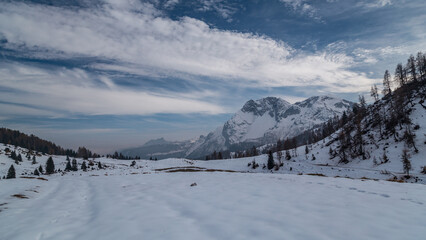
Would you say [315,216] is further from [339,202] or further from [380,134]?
[380,134]

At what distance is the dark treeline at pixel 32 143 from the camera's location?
15775cm

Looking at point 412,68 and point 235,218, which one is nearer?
point 235,218

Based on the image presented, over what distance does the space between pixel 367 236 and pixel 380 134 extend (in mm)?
70282

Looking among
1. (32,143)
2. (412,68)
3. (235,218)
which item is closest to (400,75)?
(412,68)

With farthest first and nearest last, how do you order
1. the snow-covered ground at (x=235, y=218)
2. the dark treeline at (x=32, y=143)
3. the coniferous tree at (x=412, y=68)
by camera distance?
the dark treeline at (x=32, y=143) → the coniferous tree at (x=412, y=68) → the snow-covered ground at (x=235, y=218)

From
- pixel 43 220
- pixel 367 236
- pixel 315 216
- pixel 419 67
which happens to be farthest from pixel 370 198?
pixel 419 67

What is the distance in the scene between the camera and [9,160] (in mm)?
105625

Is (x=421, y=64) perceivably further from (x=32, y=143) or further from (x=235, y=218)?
(x=32, y=143)

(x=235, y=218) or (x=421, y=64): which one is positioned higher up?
(x=421, y=64)

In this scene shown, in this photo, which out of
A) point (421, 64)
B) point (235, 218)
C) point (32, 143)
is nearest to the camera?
point (235, 218)

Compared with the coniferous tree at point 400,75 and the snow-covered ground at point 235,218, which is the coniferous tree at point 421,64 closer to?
the coniferous tree at point 400,75

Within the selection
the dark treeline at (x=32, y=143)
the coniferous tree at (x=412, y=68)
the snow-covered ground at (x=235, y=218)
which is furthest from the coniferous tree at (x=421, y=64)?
the dark treeline at (x=32, y=143)

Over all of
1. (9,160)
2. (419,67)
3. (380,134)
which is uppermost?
(419,67)

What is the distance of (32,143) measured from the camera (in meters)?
168
